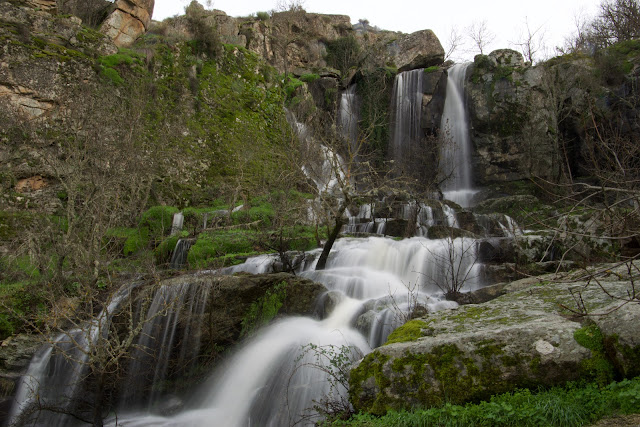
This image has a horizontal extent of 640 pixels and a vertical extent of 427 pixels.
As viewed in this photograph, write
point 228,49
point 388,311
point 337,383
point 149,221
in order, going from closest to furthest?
point 337,383 → point 388,311 → point 149,221 → point 228,49

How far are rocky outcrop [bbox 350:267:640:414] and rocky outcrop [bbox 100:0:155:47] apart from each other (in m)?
22.7

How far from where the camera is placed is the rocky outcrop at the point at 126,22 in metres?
21.2

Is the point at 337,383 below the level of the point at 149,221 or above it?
below

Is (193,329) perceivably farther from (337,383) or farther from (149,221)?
(149,221)

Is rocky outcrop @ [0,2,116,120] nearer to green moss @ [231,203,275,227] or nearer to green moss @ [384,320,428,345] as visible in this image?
green moss @ [231,203,275,227]

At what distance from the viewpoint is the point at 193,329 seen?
317 inches

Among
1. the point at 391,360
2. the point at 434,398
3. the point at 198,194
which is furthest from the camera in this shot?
the point at 198,194

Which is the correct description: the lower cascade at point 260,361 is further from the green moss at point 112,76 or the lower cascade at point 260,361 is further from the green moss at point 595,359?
the green moss at point 112,76

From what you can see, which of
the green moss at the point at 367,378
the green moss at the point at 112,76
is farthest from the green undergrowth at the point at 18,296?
the green moss at the point at 112,76

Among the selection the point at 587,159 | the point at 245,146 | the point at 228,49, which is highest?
the point at 228,49

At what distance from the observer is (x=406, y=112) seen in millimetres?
22656

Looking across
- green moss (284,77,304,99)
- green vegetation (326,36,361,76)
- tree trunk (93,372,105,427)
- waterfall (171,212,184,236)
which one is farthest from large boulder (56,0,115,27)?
tree trunk (93,372,105,427)

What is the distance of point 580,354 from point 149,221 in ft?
45.3

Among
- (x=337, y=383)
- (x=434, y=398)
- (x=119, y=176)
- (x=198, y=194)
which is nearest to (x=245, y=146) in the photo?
(x=198, y=194)
